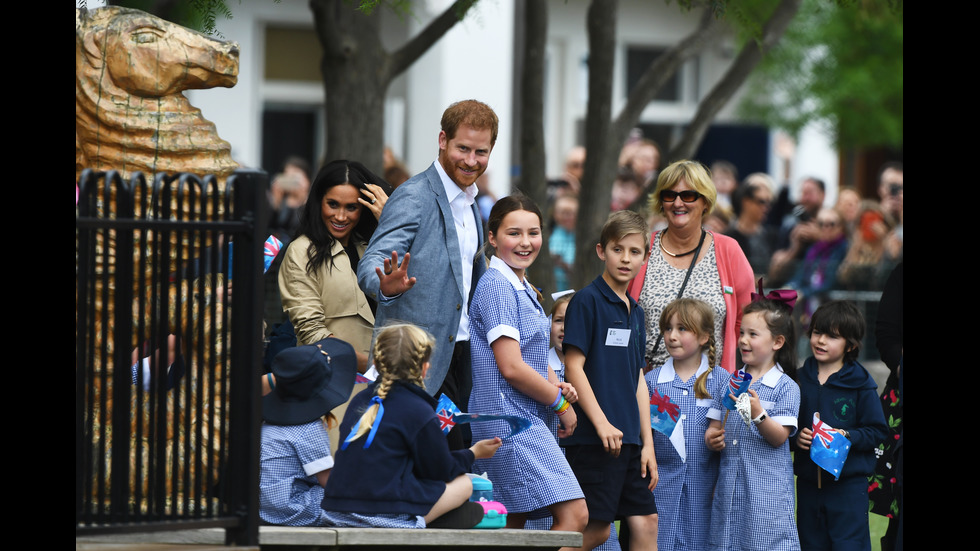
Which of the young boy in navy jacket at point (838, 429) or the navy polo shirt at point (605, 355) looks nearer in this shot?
the navy polo shirt at point (605, 355)

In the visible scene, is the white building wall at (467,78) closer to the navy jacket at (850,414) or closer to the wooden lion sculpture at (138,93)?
the navy jacket at (850,414)

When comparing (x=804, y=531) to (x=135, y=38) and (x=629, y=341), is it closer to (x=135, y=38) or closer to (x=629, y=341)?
(x=629, y=341)

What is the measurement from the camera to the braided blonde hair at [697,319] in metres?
6.30

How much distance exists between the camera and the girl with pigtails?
17.0ft

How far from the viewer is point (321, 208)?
20.6 feet

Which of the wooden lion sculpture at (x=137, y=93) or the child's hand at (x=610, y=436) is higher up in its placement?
the wooden lion sculpture at (x=137, y=93)

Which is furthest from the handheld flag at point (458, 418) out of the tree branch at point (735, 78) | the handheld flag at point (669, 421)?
the tree branch at point (735, 78)

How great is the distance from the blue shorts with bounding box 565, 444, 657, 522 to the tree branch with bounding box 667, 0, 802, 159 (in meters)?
4.91

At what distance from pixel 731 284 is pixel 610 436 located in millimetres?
1196

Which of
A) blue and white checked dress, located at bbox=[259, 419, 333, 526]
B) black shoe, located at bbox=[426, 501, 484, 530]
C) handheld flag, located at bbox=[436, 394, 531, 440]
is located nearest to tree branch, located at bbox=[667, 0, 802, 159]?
handheld flag, located at bbox=[436, 394, 531, 440]

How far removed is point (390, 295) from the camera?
5430mm
